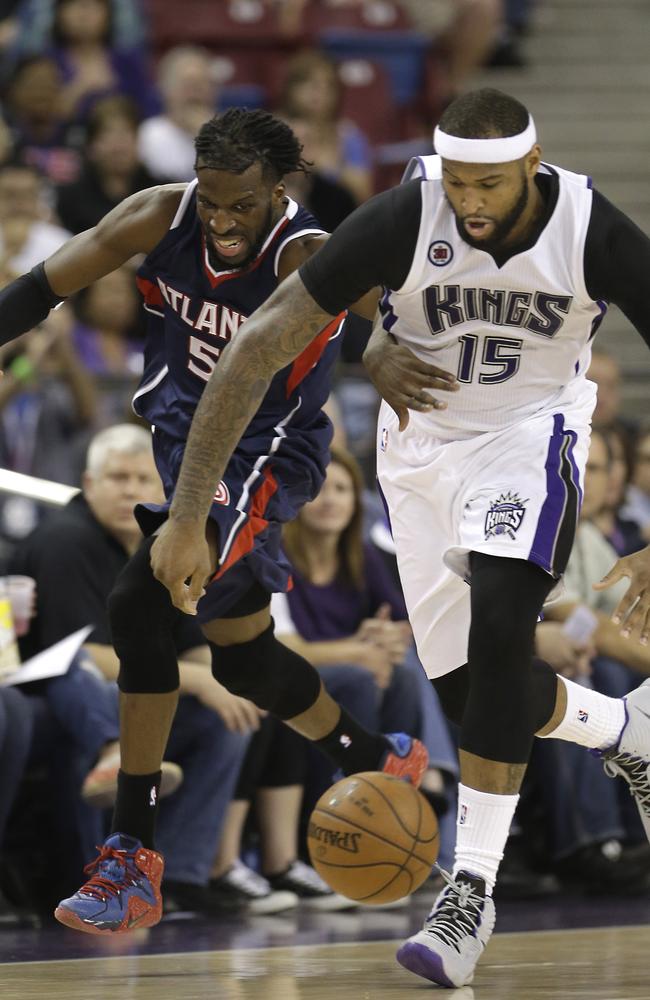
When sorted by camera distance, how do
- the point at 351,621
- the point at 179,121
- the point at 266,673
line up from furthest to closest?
the point at 179,121, the point at 351,621, the point at 266,673

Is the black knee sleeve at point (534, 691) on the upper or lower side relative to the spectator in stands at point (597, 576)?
upper

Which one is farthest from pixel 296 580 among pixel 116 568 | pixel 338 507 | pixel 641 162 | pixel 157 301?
pixel 641 162

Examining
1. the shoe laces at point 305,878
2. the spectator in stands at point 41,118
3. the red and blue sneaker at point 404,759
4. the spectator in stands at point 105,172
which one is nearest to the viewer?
the red and blue sneaker at point 404,759

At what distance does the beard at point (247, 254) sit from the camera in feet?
14.3

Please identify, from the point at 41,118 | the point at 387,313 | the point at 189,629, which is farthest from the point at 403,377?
the point at 41,118

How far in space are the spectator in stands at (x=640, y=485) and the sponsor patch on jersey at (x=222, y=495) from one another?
4.13 m

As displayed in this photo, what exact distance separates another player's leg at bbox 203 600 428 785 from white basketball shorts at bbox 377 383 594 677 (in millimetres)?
456

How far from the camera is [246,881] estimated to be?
19.3 ft

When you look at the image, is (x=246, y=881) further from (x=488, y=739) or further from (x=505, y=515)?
(x=505, y=515)

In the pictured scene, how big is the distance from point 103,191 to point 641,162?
15.3 feet

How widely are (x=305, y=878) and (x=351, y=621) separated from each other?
3.54 feet

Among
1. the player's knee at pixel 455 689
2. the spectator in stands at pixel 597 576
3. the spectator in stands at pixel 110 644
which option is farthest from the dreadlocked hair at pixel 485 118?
the spectator in stands at pixel 597 576

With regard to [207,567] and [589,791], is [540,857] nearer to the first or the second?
[589,791]

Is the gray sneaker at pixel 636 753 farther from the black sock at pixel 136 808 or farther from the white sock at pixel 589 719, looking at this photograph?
the black sock at pixel 136 808
